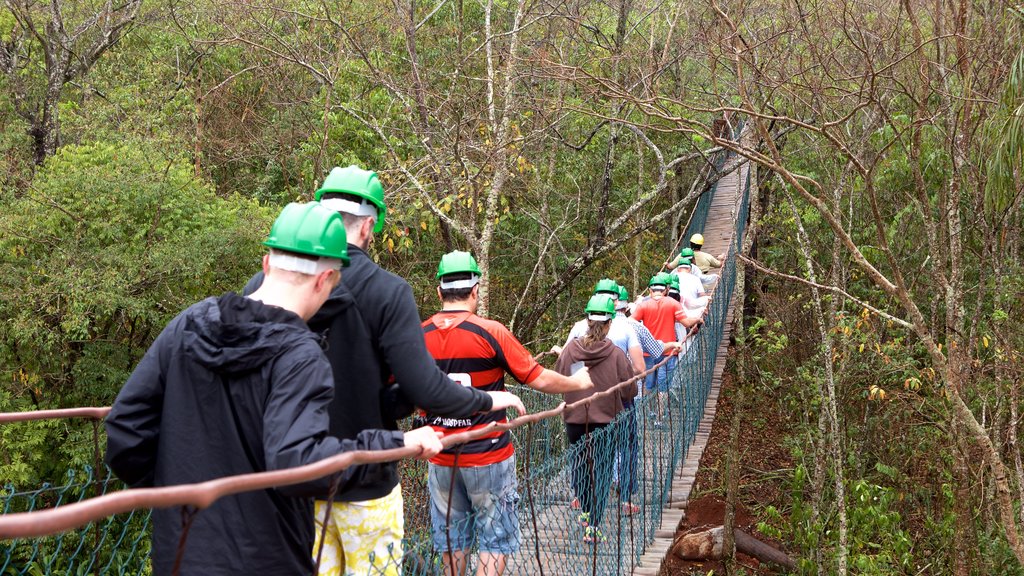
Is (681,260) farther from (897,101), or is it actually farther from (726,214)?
(726,214)

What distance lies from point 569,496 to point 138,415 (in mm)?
2613

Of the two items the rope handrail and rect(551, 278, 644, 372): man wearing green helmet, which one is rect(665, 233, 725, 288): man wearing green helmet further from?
the rope handrail

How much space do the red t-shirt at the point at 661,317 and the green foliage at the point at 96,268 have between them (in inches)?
121

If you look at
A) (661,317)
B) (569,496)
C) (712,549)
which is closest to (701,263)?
(712,549)

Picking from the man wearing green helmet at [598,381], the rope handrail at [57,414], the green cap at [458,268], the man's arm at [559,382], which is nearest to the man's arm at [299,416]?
the rope handrail at [57,414]

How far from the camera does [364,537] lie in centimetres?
183

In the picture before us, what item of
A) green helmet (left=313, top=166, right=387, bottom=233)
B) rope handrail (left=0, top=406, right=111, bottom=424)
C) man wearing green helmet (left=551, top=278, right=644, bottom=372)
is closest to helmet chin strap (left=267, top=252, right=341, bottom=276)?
green helmet (left=313, top=166, right=387, bottom=233)

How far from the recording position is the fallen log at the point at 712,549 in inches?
388

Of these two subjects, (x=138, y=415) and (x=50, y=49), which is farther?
(x=50, y=49)

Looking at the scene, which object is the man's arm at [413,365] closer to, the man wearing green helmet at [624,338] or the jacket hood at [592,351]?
the jacket hood at [592,351]

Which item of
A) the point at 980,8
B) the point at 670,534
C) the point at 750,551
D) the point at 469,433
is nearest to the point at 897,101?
the point at 980,8

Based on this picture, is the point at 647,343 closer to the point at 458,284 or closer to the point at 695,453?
the point at 695,453

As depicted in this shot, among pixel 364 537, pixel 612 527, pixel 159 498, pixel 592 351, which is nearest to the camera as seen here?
pixel 159 498

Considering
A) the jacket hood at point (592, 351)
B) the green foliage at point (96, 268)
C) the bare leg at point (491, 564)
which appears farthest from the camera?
the green foliage at point (96, 268)
